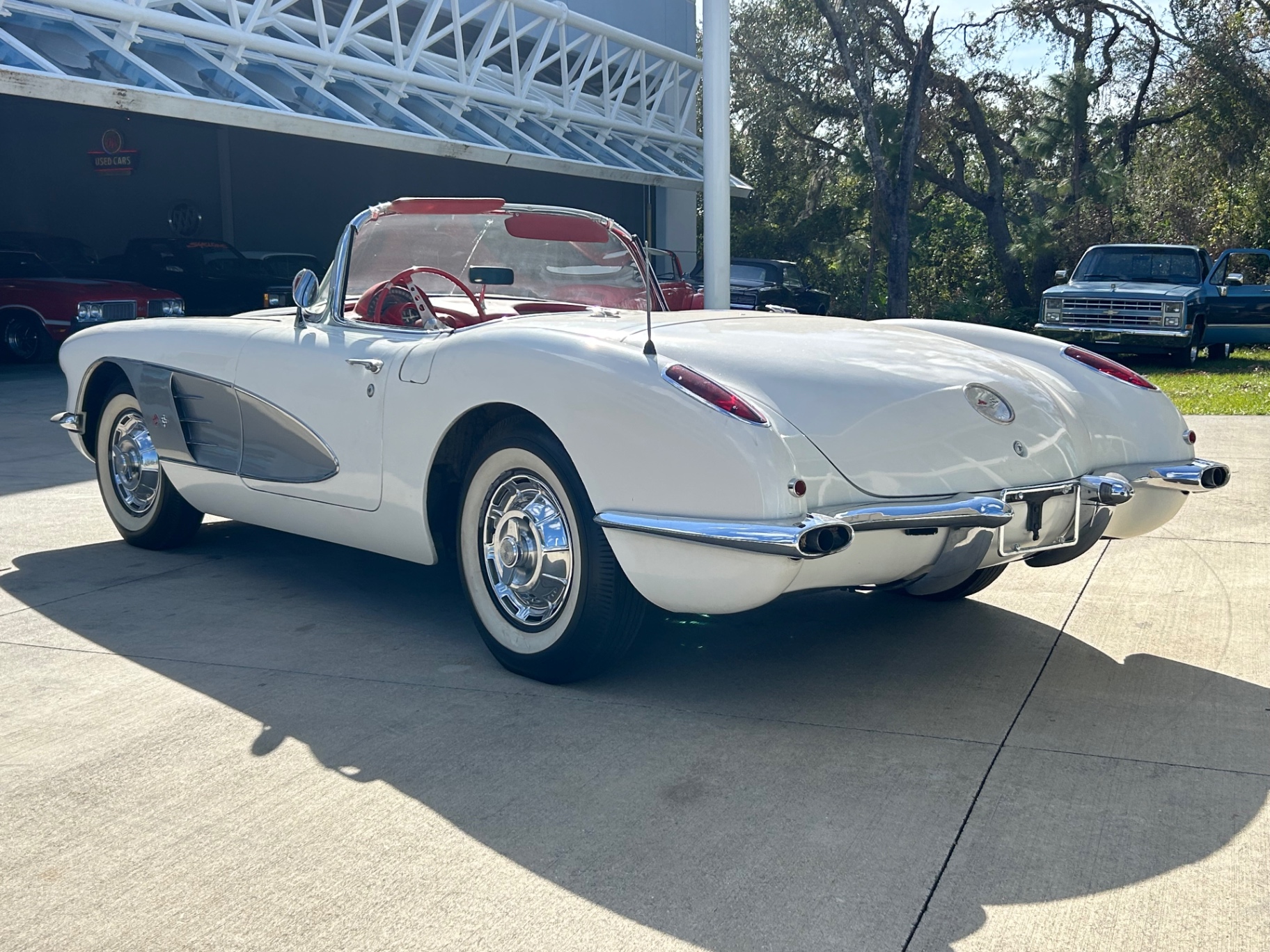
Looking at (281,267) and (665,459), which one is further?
(281,267)

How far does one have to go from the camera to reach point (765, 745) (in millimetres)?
3436

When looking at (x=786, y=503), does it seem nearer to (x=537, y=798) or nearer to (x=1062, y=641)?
(x=537, y=798)

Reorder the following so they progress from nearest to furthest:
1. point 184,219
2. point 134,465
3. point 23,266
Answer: point 134,465, point 23,266, point 184,219

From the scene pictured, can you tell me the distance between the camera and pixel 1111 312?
56.1ft

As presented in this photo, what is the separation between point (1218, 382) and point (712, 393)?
40.5 ft

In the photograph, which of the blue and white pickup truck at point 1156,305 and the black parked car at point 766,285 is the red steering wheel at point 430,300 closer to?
the blue and white pickup truck at point 1156,305

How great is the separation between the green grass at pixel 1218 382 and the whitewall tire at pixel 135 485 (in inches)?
328

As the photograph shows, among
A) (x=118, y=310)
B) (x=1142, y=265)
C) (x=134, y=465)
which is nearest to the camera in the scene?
(x=134, y=465)

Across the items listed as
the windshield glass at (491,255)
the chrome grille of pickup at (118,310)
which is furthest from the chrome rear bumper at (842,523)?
the chrome grille of pickup at (118,310)

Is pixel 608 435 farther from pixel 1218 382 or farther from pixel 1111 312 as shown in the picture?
pixel 1111 312

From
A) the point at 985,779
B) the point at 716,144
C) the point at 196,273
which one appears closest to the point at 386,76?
the point at 196,273

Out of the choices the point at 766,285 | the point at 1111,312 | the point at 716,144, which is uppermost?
the point at 716,144

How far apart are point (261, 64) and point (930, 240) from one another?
22930 millimetres

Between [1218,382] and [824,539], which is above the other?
[824,539]
